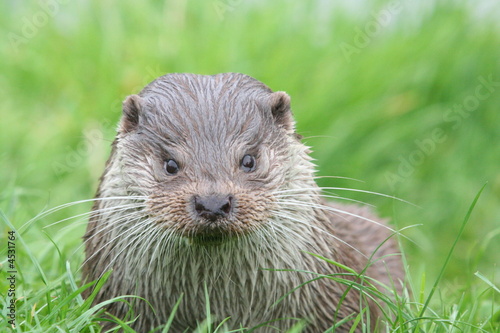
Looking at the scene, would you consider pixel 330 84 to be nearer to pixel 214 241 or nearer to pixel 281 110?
pixel 281 110

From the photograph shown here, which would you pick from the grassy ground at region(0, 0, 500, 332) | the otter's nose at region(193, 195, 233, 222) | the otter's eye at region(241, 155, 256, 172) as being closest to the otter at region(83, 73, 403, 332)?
the otter's eye at region(241, 155, 256, 172)

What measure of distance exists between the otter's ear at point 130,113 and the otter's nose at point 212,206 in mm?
602

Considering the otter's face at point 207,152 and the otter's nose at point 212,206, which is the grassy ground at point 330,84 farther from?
the otter's nose at point 212,206

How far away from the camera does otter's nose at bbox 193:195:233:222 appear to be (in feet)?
9.49

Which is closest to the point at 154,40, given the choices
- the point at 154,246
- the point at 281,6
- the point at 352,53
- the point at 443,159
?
the point at 281,6

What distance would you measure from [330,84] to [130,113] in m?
2.57

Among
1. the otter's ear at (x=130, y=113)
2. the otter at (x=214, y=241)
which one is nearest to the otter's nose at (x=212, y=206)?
the otter at (x=214, y=241)

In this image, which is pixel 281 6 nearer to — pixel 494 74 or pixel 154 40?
pixel 154 40

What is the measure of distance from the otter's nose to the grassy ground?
275 centimetres

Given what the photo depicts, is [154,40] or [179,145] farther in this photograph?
[154,40]

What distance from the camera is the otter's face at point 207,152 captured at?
9.75ft

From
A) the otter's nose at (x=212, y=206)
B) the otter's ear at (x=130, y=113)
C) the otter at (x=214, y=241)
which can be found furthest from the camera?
the otter's ear at (x=130, y=113)

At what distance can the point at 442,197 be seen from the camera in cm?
608

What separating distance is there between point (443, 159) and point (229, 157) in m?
3.31
